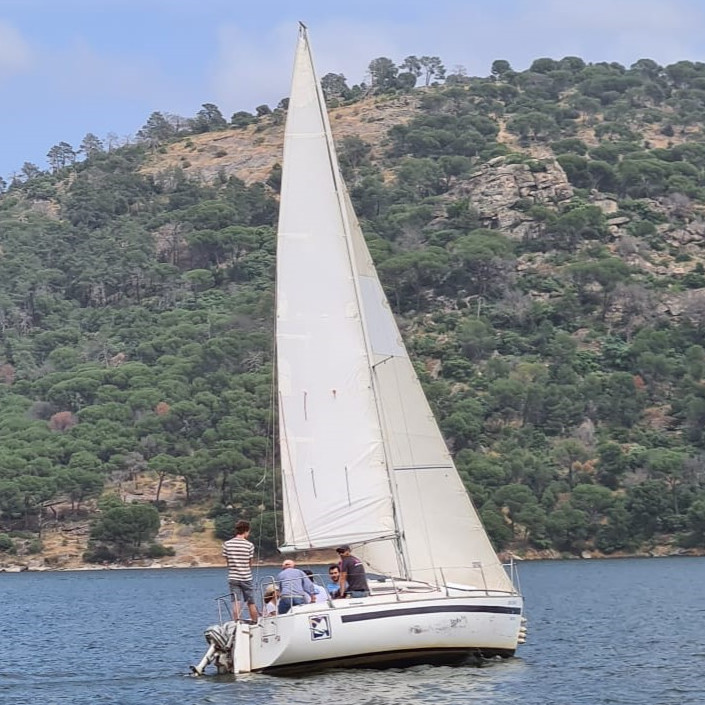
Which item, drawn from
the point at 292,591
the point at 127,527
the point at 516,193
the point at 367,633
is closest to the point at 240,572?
the point at 292,591

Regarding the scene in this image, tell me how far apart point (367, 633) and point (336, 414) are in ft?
15.3

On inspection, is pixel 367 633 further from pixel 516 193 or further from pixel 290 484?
pixel 516 193

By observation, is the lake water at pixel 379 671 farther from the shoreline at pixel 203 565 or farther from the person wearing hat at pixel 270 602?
the shoreline at pixel 203 565

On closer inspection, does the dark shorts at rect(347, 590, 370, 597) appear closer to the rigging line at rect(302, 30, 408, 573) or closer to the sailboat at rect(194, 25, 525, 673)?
the sailboat at rect(194, 25, 525, 673)

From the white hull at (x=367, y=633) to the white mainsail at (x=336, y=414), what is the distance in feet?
5.34

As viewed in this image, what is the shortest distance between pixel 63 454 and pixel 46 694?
81481mm

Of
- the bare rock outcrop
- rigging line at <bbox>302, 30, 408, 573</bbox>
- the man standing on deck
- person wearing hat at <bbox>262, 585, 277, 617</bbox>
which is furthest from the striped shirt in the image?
the bare rock outcrop

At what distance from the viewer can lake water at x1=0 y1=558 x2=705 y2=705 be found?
29.3 meters

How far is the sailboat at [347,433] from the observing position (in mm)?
30984

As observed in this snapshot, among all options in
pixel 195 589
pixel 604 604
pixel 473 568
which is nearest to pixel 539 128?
pixel 195 589

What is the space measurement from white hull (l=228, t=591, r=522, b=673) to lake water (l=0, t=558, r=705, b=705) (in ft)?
1.33

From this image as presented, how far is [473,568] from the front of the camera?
1244 inches

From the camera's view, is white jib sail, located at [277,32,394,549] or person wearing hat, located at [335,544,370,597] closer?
person wearing hat, located at [335,544,370,597]

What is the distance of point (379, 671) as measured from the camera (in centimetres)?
3002
